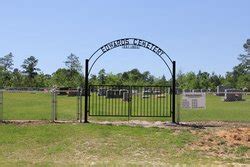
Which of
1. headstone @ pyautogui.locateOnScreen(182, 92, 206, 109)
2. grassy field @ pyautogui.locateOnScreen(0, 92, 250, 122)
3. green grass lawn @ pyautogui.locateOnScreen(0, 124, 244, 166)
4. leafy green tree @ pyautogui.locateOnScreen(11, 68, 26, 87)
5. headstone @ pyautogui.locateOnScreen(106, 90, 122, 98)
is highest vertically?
leafy green tree @ pyautogui.locateOnScreen(11, 68, 26, 87)

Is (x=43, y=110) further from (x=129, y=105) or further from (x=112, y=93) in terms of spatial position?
(x=129, y=105)

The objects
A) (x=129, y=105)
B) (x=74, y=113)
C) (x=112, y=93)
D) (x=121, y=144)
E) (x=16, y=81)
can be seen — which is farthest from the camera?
(x=16, y=81)

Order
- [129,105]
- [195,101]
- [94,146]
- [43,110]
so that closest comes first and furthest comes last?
1. [94,146]
2. [129,105]
3. [195,101]
4. [43,110]

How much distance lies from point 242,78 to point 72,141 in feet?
269

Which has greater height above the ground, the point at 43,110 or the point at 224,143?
the point at 43,110

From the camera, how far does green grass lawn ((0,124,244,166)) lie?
1367 centimetres

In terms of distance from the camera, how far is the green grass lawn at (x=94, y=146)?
13.7 metres

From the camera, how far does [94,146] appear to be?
50.8 ft

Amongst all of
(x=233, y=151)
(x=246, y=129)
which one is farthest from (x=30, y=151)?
(x=246, y=129)

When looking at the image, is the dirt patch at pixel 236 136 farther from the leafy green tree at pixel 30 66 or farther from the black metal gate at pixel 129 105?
the leafy green tree at pixel 30 66

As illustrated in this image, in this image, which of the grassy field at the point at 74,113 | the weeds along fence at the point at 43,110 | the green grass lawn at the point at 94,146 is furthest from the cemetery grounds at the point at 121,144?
the grassy field at the point at 74,113

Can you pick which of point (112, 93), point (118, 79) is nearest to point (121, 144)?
point (112, 93)

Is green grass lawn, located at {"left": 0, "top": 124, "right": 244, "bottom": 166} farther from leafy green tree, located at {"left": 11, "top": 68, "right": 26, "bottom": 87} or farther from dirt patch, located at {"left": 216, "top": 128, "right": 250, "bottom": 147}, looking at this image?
leafy green tree, located at {"left": 11, "top": 68, "right": 26, "bottom": 87}

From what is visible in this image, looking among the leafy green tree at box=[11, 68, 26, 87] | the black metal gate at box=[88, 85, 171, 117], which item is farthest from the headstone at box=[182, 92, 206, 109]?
the leafy green tree at box=[11, 68, 26, 87]
